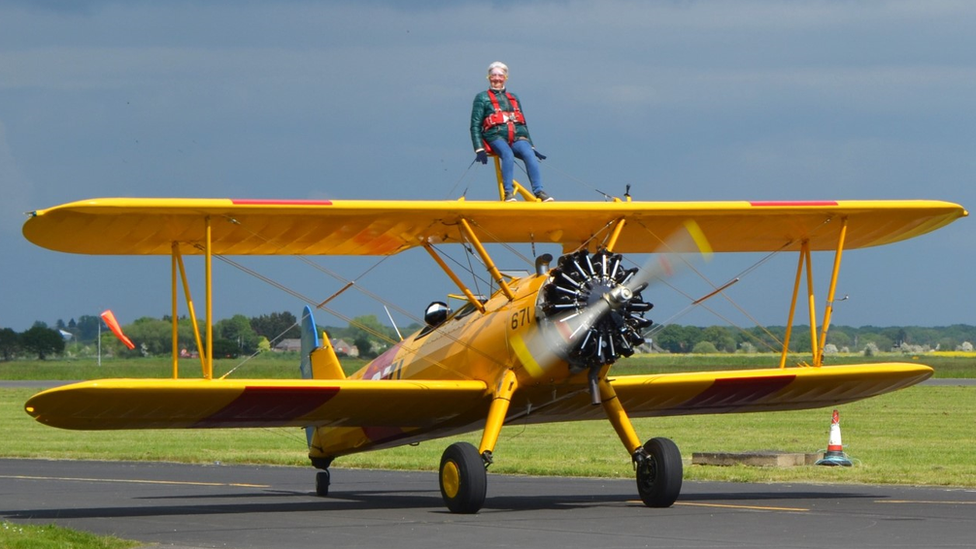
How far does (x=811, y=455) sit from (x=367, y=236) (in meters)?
8.37

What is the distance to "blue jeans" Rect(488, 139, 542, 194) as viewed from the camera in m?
14.7

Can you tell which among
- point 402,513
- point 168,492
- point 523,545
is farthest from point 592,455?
point 523,545

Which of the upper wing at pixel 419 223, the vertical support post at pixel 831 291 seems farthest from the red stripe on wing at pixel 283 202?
the vertical support post at pixel 831 291

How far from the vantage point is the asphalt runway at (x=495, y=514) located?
34.4 feet

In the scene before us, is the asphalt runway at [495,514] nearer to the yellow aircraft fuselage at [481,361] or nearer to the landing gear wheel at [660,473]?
the landing gear wheel at [660,473]

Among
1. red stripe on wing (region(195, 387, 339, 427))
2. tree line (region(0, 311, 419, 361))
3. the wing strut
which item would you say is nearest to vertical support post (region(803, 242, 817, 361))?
the wing strut

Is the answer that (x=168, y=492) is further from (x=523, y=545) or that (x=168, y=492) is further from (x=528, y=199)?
(x=523, y=545)

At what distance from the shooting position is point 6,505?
14.6m

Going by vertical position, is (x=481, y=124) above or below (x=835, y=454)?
above

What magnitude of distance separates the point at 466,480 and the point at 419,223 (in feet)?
9.69

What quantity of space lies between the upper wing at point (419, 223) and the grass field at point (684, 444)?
3.37 meters

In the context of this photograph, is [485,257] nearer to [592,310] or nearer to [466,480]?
[592,310]

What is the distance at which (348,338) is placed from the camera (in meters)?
34.8

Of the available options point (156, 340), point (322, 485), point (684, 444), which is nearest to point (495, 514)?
point (322, 485)
